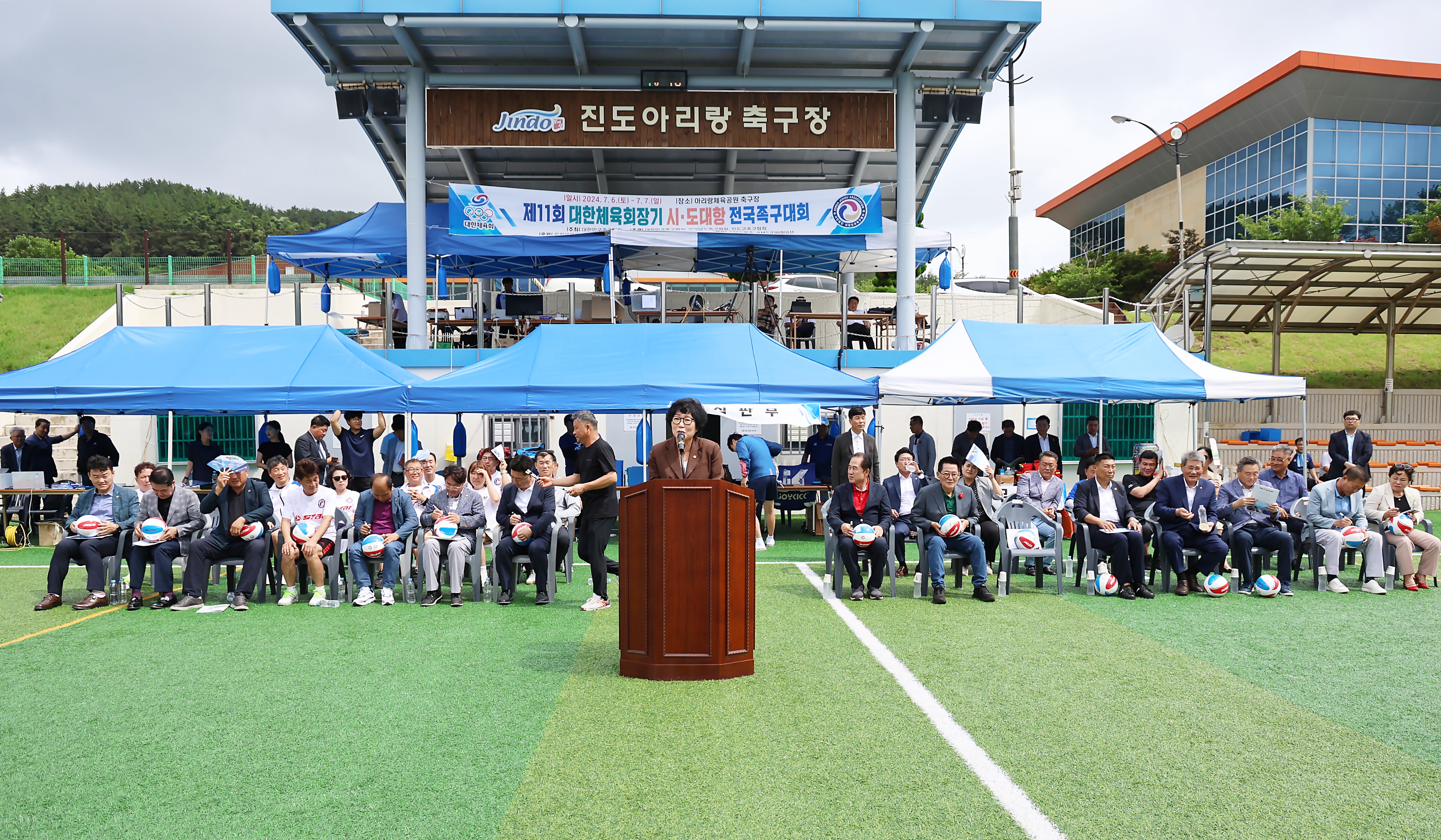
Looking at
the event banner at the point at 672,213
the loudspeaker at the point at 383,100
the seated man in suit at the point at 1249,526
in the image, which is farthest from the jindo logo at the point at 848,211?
the seated man in suit at the point at 1249,526

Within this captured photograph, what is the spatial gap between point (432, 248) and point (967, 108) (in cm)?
1081

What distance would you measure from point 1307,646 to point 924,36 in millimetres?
12835

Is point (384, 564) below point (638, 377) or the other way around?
below

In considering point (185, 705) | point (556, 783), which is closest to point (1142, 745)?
point (556, 783)

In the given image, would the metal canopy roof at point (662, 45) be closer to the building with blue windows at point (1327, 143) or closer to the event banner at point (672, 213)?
the event banner at point (672, 213)

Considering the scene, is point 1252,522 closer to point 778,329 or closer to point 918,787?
point 918,787

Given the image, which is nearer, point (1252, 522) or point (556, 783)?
point (556, 783)

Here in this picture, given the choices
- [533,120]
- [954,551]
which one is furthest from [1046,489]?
[533,120]

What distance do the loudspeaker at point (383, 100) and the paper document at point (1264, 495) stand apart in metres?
15.4

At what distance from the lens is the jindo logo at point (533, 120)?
17875 millimetres

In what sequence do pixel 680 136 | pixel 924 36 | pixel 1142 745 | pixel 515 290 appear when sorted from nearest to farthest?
pixel 1142 745 < pixel 924 36 < pixel 680 136 < pixel 515 290

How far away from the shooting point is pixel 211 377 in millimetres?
11312

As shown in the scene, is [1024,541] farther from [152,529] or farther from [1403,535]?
[152,529]

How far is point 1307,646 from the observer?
6664 millimetres
